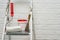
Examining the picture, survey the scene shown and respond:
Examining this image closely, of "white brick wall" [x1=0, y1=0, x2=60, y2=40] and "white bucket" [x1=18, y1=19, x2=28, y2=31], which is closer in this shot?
"white bucket" [x1=18, y1=19, x2=28, y2=31]

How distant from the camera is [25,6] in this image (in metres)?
1.80

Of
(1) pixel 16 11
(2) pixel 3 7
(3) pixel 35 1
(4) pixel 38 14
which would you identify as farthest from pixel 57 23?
(2) pixel 3 7

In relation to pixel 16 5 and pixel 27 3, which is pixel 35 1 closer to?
pixel 27 3

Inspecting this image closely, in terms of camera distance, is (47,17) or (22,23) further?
(47,17)

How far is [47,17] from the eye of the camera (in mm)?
1832

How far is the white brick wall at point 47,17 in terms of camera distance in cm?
182

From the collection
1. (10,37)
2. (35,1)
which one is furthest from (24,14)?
(10,37)

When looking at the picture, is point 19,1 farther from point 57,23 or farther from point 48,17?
point 57,23

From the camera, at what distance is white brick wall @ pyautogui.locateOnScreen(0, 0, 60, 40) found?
5.98 feet

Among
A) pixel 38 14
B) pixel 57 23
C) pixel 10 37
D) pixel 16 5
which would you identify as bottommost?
pixel 10 37

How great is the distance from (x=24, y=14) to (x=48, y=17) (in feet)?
1.02

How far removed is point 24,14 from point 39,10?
200mm

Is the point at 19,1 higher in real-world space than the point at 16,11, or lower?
higher

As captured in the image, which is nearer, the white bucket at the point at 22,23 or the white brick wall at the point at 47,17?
the white bucket at the point at 22,23
